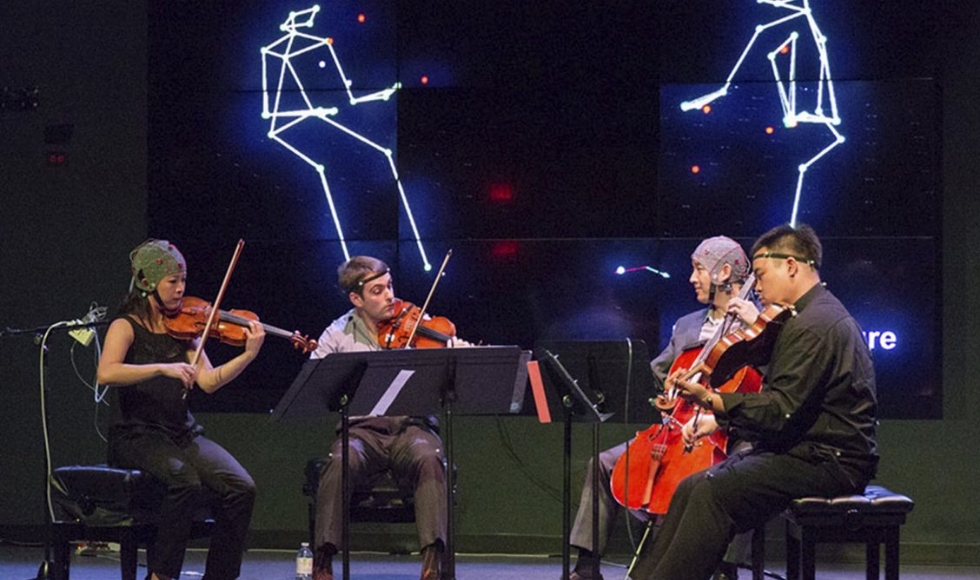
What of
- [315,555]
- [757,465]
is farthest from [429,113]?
[757,465]

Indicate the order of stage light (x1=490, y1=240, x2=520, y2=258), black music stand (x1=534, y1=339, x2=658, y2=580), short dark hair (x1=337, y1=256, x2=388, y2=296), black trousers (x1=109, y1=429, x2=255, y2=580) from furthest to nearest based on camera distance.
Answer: stage light (x1=490, y1=240, x2=520, y2=258) < short dark hair (x1=337, y1=256, x2=388, y2=296) < black trousers (x1=109, y1=429, x2=255, y2=580) < black music stand (x1=534, y1=339, x2=658, y2=580)

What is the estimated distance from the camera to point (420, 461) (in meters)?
5.37

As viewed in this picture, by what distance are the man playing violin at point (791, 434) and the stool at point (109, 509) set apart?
1.94 metres

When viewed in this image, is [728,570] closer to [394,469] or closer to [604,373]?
[604,373]

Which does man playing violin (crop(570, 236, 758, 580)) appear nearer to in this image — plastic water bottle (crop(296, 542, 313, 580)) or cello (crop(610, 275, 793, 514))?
cello (crop(610, 275, 793, 514))

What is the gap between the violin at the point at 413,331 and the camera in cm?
559

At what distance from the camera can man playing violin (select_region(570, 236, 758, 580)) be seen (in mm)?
5500

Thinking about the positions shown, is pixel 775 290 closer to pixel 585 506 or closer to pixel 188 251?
pixel 585 506

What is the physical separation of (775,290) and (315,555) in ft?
6.73

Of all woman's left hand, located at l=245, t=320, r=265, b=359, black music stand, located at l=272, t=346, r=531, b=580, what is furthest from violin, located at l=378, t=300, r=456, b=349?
black music stand, located at l=272, t=346, r=531, b=580

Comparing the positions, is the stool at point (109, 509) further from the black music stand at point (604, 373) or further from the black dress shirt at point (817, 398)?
the black dress shirt at point (817, 398)

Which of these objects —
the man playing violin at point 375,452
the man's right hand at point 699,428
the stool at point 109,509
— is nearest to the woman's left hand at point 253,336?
the man playing violin at point 375,452

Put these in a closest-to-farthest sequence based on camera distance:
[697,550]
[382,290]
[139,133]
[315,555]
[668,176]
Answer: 1. [697,550]
2. [315,555]
3. [382,290]
4. [668,176]
5. [139,133]

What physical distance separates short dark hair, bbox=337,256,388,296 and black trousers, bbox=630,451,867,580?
1774mm
